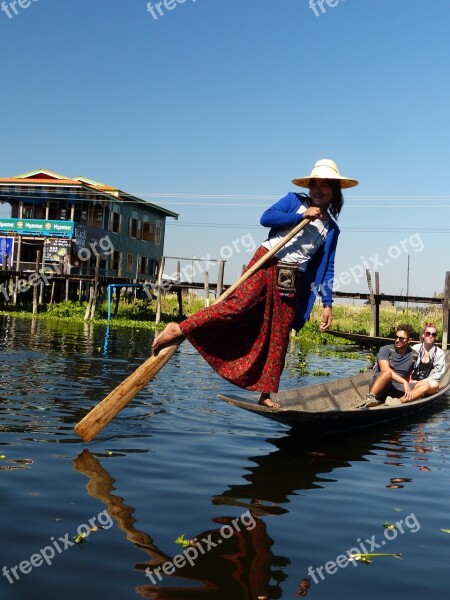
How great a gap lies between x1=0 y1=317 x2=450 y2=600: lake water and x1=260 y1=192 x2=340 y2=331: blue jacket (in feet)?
4.61

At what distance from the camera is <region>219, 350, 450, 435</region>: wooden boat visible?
21.0ft

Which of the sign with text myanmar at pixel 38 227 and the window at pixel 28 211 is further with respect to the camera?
the window at pixel 28 211

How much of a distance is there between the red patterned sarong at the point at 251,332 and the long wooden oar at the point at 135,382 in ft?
0.43

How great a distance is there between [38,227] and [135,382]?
29.6 meters

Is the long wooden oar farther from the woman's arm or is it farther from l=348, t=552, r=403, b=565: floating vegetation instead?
the woman's arm

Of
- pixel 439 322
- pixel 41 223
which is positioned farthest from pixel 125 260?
pixel 439 322

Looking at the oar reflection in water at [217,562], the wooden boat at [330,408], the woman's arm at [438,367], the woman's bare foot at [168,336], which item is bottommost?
the oar reflection in water at [217,562]

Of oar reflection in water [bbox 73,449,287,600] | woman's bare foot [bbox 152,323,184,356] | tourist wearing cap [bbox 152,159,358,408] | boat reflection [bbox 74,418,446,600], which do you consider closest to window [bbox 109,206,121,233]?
boat reflection [bbox 74,418,446,600]

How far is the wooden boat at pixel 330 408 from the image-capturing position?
6.39 metres

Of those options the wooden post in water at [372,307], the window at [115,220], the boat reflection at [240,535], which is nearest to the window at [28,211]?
the window at [115,220]

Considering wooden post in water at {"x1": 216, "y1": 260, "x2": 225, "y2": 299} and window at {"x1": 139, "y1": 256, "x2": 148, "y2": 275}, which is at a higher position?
window at {"x1": 139, "y1": 256, "x2": 148, "y2": 275}

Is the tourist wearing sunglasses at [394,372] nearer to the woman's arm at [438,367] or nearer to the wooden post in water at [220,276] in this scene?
the woman's arm at [438,367]

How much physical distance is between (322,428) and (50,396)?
3.47m

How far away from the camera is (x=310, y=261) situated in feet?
20.6
